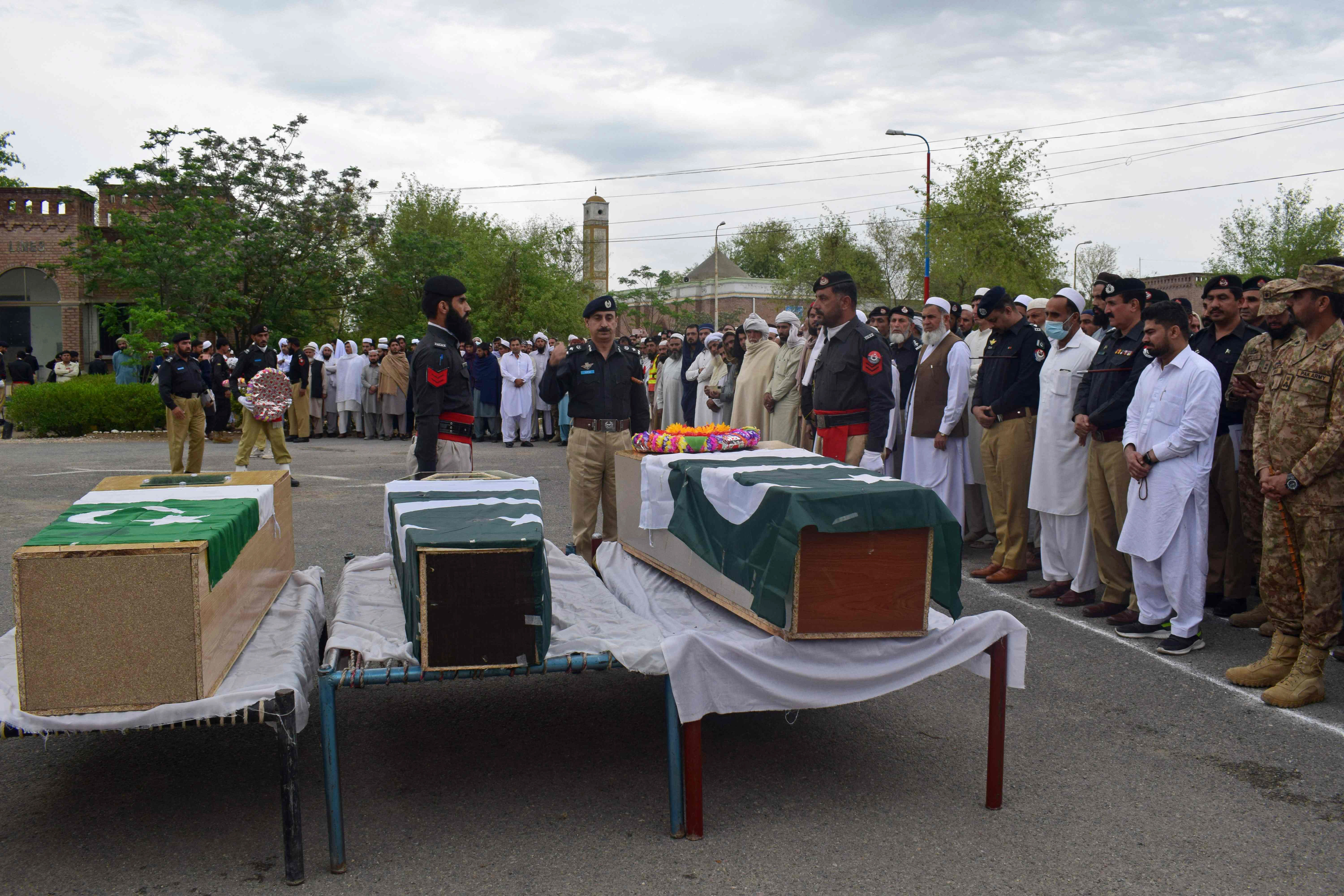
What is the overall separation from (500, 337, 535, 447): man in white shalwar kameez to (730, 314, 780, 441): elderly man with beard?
7.47 m

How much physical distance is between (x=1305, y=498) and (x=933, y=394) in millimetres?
3829

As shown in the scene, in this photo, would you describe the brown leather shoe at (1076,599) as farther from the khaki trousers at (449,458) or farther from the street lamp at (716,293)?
the street lamp at (716,293)

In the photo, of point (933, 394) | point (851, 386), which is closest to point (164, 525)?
point (851, 386)

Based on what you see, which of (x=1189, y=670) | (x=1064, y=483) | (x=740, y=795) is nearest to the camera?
(x=740, y=795)

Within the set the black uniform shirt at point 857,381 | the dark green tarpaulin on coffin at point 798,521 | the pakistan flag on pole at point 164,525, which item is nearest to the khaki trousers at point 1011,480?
the black uniform shirt at point 857,381

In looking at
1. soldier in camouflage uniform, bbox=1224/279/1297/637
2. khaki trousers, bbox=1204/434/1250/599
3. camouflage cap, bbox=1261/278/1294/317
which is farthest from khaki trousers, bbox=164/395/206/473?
camouflage cap, bbox=1261/278/1294/317

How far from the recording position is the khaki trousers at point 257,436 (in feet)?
40.6

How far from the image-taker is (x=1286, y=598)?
199 inches

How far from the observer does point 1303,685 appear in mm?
4898

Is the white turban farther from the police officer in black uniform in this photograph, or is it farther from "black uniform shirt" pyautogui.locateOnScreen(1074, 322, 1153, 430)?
"black uniform shirt" pyautogui.locateOnScreen(1074, 322, 1153, 430)

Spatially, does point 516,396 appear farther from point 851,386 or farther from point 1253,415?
point 1253,415

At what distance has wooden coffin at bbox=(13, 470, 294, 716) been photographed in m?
3.15

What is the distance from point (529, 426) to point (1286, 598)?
1588 cm

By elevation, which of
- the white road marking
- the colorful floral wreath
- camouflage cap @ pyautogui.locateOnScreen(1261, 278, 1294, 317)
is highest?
camouflage cap @ pyautogui.locateOnScreen(1261, 278, 1294, 317)
